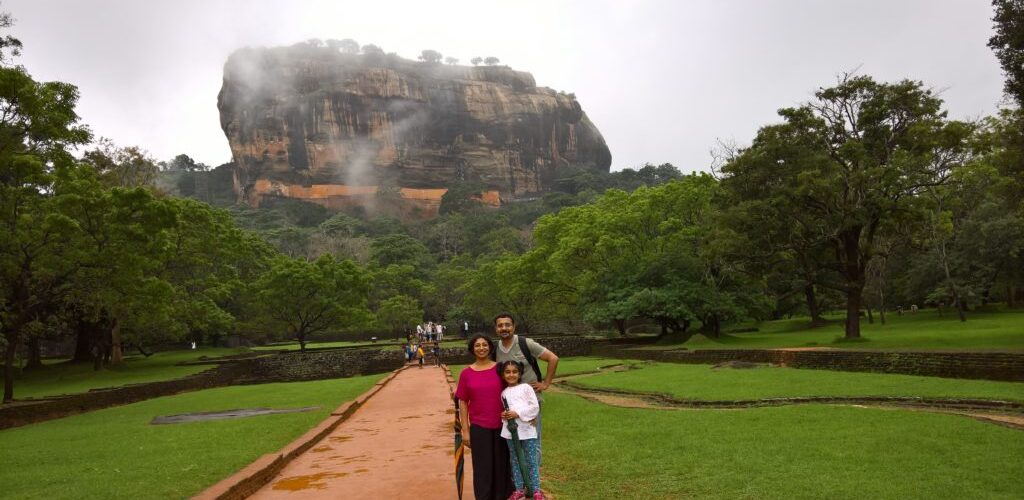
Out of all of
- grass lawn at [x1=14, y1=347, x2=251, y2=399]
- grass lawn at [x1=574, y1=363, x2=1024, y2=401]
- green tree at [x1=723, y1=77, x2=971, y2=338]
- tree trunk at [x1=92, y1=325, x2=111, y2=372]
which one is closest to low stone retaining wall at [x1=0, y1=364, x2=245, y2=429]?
grass lawn at [x1=14, y1=347, x2=251, y2=399]

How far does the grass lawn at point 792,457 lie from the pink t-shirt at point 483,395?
1473 millimetres

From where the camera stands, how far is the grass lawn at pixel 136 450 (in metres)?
6.61

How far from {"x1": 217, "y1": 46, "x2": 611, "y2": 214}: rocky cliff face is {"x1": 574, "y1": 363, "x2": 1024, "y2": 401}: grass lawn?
3730 inches

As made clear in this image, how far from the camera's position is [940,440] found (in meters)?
6.72

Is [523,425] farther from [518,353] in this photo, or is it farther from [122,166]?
[122,166]

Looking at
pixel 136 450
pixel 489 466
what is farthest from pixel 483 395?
pixel 136 450

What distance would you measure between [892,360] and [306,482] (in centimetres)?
1324

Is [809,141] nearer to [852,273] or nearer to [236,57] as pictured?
[852,273]

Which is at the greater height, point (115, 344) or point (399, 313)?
point (399, 313)

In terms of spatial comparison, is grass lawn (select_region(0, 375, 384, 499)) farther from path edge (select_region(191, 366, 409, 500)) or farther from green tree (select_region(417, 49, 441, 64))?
green tree (select_region(417, 49, 441, 64))

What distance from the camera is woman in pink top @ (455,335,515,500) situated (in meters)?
4.80

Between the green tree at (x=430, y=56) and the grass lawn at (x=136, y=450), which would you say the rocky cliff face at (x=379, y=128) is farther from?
the grass lawn at (x=136, y=450)

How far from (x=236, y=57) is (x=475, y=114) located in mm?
42712

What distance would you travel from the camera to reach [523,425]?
15.3 ft
